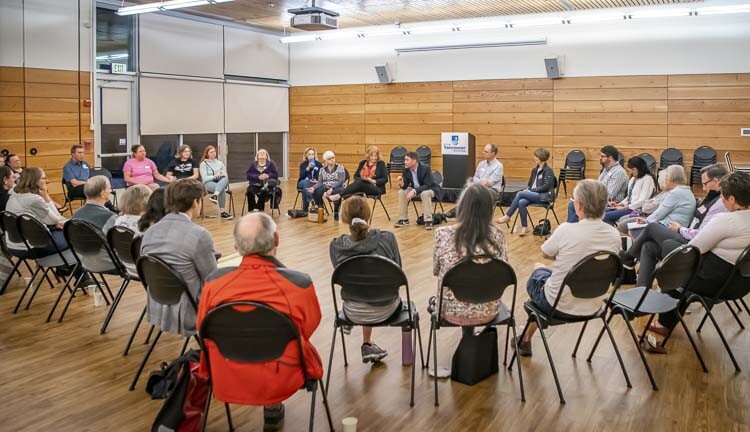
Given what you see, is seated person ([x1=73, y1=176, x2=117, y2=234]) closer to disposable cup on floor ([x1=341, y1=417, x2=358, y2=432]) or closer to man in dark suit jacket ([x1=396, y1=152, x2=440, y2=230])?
disposable cup on floor ([x1=341, y1=417, x2=358, y2=432])

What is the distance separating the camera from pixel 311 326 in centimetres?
295

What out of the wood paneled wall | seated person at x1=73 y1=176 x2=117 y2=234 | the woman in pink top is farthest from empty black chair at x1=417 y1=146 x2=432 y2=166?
seated person at x1=73 y1=176 x2=117 y2=234

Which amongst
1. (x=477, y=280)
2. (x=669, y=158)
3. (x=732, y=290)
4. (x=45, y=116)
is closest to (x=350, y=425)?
(x=477, y=280)

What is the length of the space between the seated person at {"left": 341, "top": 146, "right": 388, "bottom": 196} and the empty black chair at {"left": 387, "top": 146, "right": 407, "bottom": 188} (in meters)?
4.15

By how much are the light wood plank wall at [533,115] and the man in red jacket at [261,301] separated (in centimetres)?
1152

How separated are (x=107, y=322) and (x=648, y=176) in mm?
5258

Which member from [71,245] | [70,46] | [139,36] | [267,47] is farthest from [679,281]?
[267,47]

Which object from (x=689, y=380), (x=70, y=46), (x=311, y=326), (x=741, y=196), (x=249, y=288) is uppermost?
(x=70, y=46)

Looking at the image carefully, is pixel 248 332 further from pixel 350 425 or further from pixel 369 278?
pixel 369 278

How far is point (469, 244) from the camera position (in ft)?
12.0

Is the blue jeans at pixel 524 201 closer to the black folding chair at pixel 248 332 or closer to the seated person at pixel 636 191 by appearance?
the seated person at pixel 636 191

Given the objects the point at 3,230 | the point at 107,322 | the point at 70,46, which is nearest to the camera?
the point at 107,322

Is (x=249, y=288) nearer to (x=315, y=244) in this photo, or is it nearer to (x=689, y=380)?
(x=689, y=380)

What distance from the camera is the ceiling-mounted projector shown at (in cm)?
986
